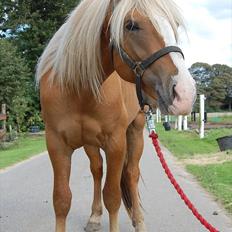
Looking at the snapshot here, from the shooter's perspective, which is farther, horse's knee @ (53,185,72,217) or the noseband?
horse's knee @ (53,185,72,217)

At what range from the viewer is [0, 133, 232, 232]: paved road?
570 centimetres

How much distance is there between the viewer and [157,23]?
3299 millimetres

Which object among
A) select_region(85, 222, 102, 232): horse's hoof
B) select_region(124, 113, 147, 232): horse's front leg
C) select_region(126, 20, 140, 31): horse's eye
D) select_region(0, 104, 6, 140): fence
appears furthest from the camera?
select_region(0, 104, 6, 140): fence

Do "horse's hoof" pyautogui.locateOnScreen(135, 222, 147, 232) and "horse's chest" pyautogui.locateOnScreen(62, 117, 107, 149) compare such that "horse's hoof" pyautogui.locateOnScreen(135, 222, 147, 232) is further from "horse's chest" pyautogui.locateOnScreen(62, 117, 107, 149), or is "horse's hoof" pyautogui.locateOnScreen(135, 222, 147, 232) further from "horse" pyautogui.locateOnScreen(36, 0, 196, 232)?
"horse's chest" pyautogui.locateOnScreen(62, 117, 107, 149)

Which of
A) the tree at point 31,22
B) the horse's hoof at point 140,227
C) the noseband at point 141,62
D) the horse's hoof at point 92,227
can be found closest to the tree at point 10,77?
the tree at point 31,22

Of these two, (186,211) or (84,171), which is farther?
(84,171)

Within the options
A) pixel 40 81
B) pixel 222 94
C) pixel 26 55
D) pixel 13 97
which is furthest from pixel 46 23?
pixel 222 94

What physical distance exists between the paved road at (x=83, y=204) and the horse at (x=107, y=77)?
42.8 inches

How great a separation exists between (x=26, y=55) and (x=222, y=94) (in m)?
43.9

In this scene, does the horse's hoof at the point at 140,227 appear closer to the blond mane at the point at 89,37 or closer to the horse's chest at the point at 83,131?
the horse's chest at the point at 83,131

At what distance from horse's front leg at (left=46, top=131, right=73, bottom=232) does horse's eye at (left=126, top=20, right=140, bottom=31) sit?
53.3 inches

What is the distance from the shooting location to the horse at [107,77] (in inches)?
130

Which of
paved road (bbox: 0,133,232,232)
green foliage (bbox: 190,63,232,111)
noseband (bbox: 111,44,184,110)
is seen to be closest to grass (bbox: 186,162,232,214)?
paved road (bbox: 0,133,232,232)

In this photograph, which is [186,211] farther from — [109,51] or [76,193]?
[109,51]
